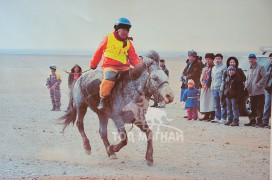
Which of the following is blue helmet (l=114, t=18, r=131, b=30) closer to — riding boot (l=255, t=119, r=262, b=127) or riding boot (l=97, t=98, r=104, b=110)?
riding boot (l=97, t=98, r=104, b=110)

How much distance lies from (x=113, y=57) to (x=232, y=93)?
6.18 ft

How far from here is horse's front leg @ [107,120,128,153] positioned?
20.5 feet

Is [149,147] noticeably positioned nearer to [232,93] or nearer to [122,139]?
[122,139]

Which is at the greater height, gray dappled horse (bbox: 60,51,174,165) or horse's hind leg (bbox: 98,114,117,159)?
gray dappled horse (bbox: 60,51,174,165)

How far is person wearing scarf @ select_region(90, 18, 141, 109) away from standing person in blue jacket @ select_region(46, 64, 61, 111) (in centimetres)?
52

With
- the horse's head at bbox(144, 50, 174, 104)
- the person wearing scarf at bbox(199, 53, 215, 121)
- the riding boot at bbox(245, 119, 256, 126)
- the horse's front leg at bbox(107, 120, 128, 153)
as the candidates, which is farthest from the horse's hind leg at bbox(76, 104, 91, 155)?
the riding boot at bbox(245, 119, 256, 126)

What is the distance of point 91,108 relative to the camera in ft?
21.2

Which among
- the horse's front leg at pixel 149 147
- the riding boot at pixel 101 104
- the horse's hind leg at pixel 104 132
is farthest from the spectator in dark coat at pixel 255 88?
the riding boot at pixel 101 104

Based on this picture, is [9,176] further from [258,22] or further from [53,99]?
[258,22]

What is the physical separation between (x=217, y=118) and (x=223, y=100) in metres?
0.26

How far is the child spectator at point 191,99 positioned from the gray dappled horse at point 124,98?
0.89 metres

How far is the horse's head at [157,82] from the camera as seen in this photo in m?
6.09

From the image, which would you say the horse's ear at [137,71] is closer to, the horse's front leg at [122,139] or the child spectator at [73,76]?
the horse's front leg at [122,139]

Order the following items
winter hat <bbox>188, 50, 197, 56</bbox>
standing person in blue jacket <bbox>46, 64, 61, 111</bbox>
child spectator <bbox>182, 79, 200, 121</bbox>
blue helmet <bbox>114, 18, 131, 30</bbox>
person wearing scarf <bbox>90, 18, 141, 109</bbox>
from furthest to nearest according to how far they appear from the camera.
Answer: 1. child spectator <bbox>182, 79, 200, 121</bbox>
2. winter hat <bbox>188, 50, 197, 56</bbox>
3. standing person in blue jacket <bbox>46, 64, 61, 111</bbox>
4. blue helmet <bbox>114, 18, 131, 30</bbox>
5. person wearing scarf <bbox>90, 18, 141, 109</bbox>
